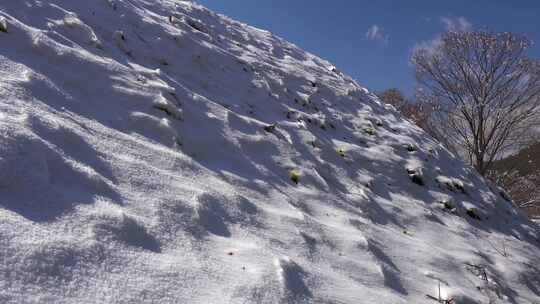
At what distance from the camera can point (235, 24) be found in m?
7.44

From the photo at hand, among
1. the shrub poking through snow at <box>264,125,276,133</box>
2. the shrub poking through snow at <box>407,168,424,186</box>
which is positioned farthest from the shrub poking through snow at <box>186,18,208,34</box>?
the shrub poking through snow at <box>407,168,424,186</box>

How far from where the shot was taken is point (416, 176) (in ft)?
15.5

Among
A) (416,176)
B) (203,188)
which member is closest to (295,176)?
(203,188)

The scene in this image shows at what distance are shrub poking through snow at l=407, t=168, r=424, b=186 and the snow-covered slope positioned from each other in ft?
0.05

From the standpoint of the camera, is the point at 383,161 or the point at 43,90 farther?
the point at 383,161

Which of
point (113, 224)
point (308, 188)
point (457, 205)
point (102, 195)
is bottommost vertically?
point (113, 224)

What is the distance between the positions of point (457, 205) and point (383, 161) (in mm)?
862

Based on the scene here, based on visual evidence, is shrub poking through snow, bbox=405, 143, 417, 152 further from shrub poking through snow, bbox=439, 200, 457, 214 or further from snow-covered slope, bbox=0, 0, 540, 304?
shrub poking through snow, bbox=439, 200, 457, 214

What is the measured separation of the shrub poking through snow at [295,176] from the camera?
349cm

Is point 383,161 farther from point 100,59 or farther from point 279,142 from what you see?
point 100,59

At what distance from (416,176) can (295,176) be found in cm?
178

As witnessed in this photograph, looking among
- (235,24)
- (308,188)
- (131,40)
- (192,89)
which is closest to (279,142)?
(308,188)

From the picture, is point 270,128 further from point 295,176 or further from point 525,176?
point 525,176

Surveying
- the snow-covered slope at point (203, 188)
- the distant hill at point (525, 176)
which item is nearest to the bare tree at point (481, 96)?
the distant hill at point (525, 176)
